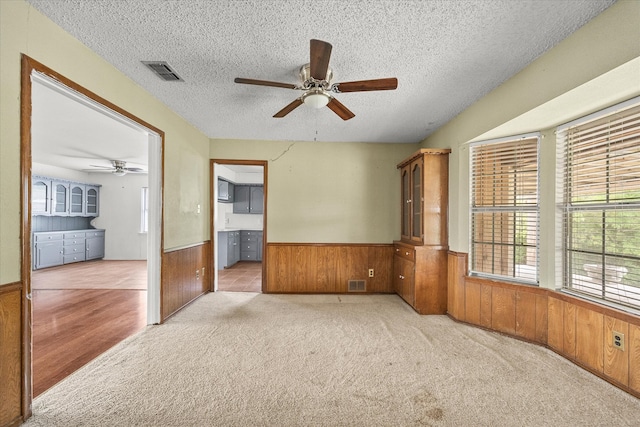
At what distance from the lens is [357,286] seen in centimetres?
422

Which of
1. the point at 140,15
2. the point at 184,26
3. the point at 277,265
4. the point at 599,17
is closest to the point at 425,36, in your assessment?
the point at 599,17

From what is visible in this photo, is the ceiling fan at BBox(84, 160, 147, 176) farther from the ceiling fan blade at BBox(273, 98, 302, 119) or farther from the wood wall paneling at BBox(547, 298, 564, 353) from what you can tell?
the wood wall paneling at BBox(547, 298, 564, 353)

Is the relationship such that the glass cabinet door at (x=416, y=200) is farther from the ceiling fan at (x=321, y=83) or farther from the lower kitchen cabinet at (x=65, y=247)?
the lower kitchen cabinet at (x=65, y=247)

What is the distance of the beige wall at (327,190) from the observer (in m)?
4.29

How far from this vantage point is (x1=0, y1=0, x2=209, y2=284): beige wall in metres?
1.47

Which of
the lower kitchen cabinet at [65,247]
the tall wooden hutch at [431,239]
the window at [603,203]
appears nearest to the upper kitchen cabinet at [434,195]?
the tall wooden hutch at [431,239]

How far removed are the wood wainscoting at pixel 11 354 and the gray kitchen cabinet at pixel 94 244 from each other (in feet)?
22.8

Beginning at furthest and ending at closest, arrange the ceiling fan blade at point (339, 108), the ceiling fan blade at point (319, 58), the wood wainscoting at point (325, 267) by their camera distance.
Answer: the wood wainscoting at point (325, 267), the ceiling fan blade at point (339, 108), the ceiling fan blade at point (319, 58)

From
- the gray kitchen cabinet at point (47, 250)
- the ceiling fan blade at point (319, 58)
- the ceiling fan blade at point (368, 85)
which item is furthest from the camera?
the gray kitchen cabinet at point (47, 250)

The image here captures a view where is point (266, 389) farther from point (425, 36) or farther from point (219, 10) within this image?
point (425, 36)

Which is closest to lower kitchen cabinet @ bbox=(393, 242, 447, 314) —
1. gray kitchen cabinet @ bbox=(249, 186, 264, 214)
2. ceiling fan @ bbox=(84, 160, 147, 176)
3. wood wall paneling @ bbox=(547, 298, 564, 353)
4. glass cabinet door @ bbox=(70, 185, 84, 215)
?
wood wall paneling @ bbox=(547, 298, 564, 353)

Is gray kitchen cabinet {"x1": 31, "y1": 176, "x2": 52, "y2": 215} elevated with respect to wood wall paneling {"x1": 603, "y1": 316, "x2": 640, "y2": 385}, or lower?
elevated

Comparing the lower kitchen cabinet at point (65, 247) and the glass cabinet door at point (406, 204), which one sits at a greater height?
the glass cabinet door at point (406, 204)

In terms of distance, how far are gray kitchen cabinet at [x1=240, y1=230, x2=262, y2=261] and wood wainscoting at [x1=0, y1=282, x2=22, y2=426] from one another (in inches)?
215
